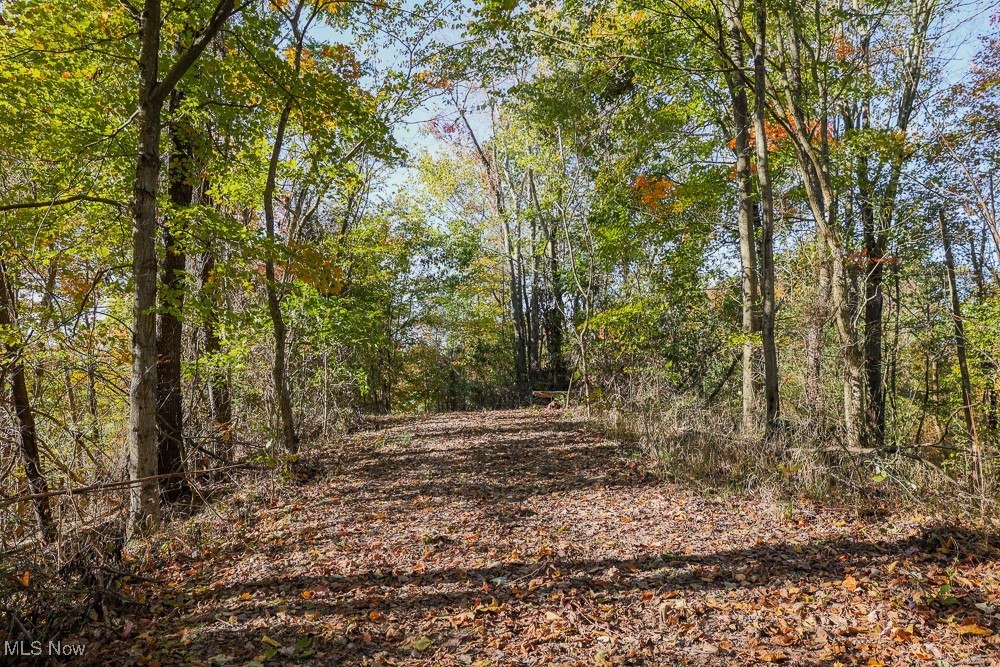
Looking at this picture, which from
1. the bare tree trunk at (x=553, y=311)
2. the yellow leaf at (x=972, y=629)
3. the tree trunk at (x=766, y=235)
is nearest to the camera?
the yellow leaf at (x=972, y=629)

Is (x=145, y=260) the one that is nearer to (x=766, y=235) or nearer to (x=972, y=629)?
(x=972, y=629)

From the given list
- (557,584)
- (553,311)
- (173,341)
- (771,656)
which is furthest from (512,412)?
(771,656)

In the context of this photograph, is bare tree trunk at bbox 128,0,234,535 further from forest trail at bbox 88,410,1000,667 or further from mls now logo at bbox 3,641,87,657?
mls now logo at bbox 3,641,87,657

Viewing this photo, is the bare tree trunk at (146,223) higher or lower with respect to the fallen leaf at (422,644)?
higher

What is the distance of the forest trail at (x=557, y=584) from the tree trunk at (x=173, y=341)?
1375mm

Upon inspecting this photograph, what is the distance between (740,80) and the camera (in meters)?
7.36

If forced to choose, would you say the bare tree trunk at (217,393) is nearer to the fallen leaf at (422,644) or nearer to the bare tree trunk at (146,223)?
the bare tree trunk at (146,223)

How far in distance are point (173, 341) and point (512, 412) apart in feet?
26.5

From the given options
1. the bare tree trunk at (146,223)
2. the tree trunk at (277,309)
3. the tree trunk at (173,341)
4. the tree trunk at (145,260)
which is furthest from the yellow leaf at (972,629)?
the tree trunk at (173,341)

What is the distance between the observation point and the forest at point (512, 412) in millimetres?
3447

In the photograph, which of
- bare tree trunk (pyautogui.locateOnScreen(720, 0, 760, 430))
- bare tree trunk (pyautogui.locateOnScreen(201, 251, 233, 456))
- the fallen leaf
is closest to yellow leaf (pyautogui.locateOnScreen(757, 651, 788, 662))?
the fallen leaf

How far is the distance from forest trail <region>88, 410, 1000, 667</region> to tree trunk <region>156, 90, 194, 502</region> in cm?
138

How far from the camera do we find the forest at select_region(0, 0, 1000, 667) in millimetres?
3447

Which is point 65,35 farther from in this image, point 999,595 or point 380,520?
point 999,595
